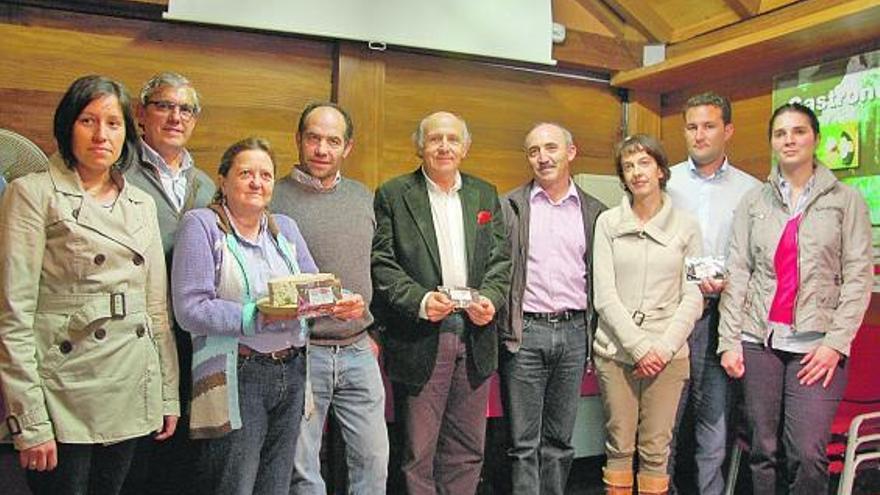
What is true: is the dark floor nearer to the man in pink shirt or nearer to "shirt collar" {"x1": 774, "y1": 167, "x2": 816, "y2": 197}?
the man in pink shirt

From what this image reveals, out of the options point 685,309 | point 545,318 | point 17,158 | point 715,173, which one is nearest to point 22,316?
point 17,158

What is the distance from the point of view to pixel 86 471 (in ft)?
5.70

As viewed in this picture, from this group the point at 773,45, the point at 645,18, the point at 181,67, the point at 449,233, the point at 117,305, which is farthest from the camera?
the point at 645,18

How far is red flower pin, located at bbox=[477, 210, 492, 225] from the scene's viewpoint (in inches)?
101

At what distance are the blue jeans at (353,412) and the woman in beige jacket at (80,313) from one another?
1.68 feet

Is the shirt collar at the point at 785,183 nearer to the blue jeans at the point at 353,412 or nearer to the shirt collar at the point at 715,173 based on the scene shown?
the shirt collar at the point at 715,173

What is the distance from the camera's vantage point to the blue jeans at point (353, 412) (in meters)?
2.27

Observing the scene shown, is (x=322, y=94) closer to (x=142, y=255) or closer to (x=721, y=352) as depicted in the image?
(x=142, y=255)

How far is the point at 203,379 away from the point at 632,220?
64.1 inches

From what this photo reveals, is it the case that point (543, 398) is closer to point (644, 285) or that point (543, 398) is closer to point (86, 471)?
point (644, 285)

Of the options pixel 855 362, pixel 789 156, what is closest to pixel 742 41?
pixel 789 156

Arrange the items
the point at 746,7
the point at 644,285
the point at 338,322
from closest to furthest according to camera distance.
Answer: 1. the point at 338,322
2. the point at 644,285
3. the point at 746,7

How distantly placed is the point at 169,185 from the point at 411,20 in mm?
1798

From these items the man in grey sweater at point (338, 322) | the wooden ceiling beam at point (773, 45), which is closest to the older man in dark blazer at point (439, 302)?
the man in grey sweater at point (338, 322)
